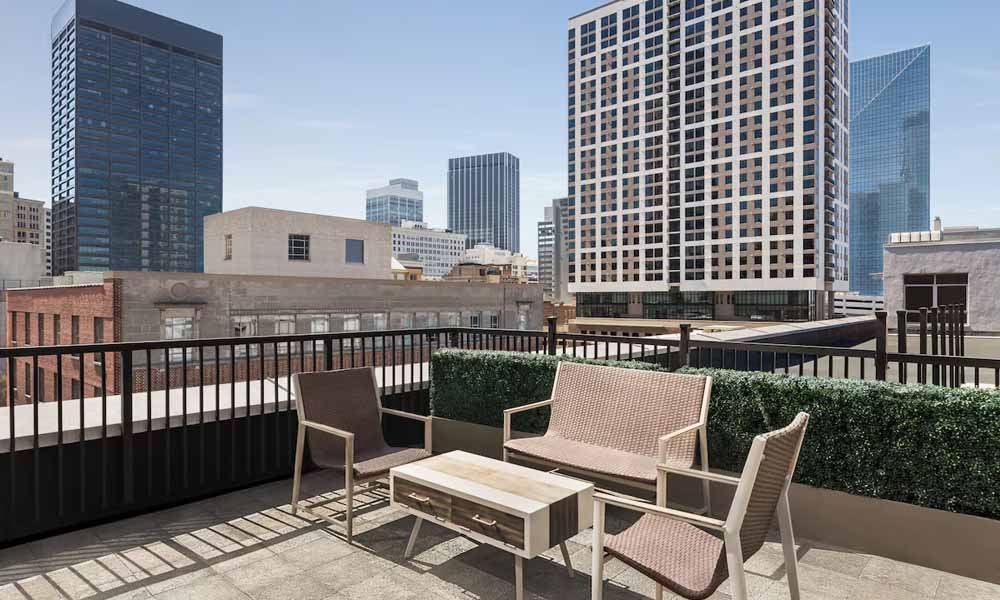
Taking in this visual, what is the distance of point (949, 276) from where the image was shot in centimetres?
1844

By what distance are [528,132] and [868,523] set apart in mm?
38469

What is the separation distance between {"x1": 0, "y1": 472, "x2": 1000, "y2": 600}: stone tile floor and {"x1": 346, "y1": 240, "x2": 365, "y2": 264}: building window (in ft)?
91.9

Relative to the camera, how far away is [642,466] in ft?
11.6

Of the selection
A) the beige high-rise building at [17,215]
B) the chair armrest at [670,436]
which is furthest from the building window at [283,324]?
the beige high-rise building at [17,215]

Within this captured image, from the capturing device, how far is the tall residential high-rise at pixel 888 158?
167 metres

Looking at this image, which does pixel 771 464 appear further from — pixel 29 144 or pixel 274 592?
pixel 29 144

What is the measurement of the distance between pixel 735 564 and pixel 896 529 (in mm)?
1930

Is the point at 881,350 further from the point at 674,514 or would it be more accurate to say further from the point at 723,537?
the point at 674,514

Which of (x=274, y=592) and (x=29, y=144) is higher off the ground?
(x=29, y=144)

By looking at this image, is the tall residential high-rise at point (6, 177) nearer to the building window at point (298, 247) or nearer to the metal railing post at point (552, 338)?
the building window at point (298, 247)

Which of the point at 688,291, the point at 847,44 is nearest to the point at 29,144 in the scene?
the point at 688,291

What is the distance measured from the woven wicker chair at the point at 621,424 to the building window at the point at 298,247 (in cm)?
2717

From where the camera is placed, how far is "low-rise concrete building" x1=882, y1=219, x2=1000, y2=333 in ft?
58.4

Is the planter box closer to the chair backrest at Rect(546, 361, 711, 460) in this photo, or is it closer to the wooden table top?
the chair backrest at Rect(546, 361, 711, 460)
